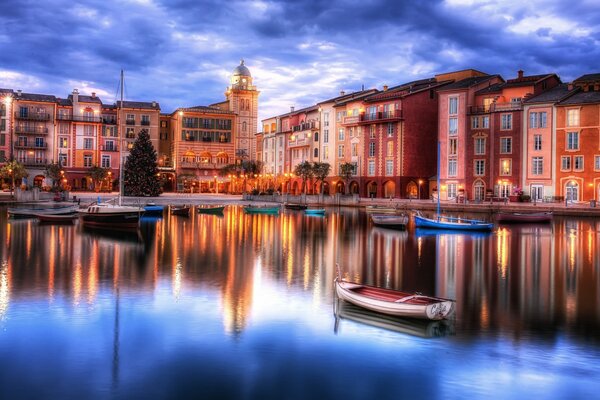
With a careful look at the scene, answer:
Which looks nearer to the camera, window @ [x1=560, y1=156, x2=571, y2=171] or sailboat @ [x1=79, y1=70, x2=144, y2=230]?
sailboat @ [x1=79, y1=70, x2=144, y2=230]

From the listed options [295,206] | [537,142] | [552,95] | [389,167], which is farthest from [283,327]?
[389,167]

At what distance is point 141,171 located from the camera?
234 feet

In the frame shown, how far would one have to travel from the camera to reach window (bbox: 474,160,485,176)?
68.7 m

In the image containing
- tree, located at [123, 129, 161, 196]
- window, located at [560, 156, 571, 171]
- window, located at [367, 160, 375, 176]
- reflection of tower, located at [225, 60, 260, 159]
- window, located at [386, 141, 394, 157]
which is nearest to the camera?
window, located at [560, 156, 571, 171]

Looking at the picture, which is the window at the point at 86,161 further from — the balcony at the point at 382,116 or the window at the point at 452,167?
the window at the point at 452,167

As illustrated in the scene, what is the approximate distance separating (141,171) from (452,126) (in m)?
38.9

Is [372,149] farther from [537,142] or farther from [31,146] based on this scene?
[31,146]

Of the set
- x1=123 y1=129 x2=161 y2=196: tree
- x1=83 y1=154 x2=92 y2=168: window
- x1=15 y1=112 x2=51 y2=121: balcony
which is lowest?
x1=123 y1=129 x2=161 y2=196: tree

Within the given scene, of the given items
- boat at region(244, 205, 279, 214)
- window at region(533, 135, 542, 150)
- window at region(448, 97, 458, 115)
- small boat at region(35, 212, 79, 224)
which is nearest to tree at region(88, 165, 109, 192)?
boat at region(244, 205, 279, 214)

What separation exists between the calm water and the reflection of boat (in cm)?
6

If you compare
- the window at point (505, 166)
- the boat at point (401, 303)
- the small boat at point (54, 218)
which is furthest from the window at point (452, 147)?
the boat at point (401, 303)

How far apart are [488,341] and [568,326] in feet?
10.3

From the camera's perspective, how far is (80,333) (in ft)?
48.8

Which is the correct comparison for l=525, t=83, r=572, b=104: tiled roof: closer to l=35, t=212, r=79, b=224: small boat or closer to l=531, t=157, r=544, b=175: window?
l=531, t=157, r=544, b=175: window
